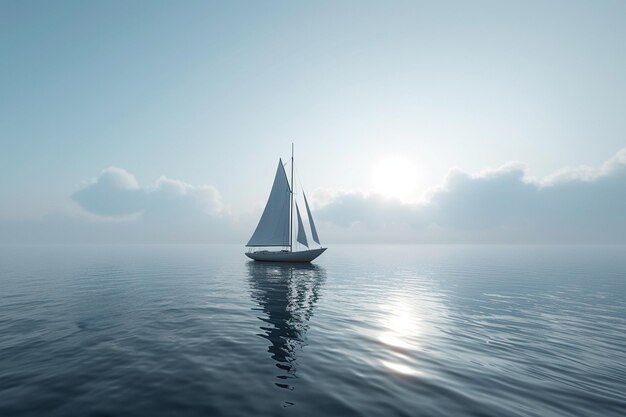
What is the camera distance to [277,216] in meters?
62.1

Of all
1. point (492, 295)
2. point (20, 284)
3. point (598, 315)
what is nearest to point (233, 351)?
point (598, 315)

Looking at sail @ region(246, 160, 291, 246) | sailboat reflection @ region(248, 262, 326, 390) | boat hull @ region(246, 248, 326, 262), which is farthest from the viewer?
sail @ region(246, 160, 291, 246)

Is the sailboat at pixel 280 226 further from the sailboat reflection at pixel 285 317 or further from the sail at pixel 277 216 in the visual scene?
the sailboat reflection at pixel 285 317

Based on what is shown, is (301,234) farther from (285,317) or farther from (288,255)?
(285,317)

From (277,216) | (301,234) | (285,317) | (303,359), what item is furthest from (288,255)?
(303,359)

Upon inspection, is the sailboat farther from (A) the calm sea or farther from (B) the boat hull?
(A) the calm sea

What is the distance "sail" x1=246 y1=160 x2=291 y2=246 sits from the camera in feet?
203

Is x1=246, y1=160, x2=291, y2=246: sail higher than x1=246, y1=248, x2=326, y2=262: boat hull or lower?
higher

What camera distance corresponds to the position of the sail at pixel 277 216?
61812 millimetres

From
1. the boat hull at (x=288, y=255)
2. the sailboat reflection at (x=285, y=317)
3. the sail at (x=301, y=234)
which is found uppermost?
the sail at (x=301, y=234)

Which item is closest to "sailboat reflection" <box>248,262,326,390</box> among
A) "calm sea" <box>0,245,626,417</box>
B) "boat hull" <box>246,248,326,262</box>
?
"calm sea" <box>0,245,626,417</box>

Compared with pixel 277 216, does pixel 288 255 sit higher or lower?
lower

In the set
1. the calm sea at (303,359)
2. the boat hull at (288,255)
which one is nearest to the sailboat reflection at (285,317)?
the calm sea at (303,359)

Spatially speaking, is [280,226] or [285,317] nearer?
[285,317]
